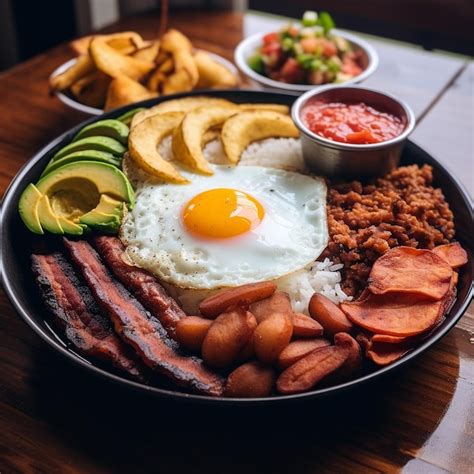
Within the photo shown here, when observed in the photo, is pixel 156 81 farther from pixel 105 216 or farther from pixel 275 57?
pixel 105 216

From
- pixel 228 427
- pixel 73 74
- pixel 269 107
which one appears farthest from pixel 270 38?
pixel 228 427

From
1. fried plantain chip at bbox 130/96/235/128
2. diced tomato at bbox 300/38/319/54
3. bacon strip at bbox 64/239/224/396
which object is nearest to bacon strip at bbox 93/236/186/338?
bacon strip at bbox 64/239/224/396

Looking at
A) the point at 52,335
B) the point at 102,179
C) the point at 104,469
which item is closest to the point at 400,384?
the point at 104,469

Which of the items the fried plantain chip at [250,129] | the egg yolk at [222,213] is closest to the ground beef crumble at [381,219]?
the egg yolk at [222,213]

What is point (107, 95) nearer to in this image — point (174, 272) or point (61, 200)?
point (61, 200)

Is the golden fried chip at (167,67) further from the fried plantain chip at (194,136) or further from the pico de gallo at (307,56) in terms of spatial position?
the fried plantain chip at (194,136)

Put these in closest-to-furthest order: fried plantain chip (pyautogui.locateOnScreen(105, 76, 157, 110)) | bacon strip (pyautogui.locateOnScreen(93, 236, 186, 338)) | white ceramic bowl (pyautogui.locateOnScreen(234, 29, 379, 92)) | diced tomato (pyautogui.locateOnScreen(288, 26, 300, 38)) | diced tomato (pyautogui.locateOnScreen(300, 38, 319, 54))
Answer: bacon strip (pyautogui.locateOnScreen(93, 236, 186, 338))
fried plantain chip (pyautogui.locateOnScreen(105, 76, 157, 110))
white ceramic bowl (pyautogui.locateOnScreen(234, 29, 379, 92))
diced tomato (pyautogui.locateOnScreen(300, 38, 319, 54))
diced tomato (pyautogui.locateOnScreen(288, 26, 300, 38))

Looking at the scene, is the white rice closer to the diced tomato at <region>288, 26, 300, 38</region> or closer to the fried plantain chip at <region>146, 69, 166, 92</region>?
the fried plantain chip at <region>146, 69, 166, 92</region>
